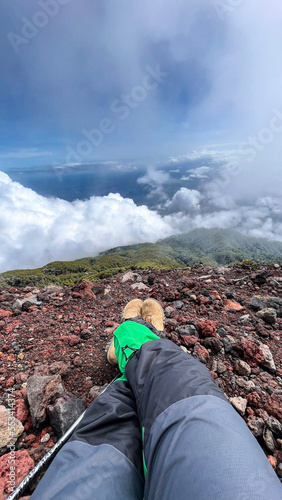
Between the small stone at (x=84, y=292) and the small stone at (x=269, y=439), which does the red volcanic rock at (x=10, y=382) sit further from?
the small stone at (x=269, y=439)

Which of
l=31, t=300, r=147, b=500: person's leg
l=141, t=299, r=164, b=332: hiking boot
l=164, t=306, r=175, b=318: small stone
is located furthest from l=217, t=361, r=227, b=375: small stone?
l=164, t=306, r=175, b=318: small stone

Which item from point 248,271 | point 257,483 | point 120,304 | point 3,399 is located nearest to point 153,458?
point 257,483

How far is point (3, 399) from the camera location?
7.70 ft

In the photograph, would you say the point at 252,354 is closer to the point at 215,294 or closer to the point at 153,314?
the point at 153,314

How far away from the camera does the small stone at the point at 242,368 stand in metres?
2.64

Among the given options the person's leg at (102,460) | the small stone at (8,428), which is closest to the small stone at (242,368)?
the person's leg at (102,460)

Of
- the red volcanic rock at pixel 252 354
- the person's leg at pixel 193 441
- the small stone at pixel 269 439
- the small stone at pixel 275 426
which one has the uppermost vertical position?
the person's leg at pixel 193 441

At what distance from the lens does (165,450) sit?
4.35ft

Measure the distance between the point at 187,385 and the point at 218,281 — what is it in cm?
506

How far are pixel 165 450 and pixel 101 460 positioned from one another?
520mm

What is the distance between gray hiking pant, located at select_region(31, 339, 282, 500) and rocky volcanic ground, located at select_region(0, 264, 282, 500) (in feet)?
2.04

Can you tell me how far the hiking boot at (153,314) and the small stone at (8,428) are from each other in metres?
2.21

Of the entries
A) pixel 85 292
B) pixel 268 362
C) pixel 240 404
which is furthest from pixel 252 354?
pixel 85 292

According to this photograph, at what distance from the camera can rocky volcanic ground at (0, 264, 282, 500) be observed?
2.01 metres
